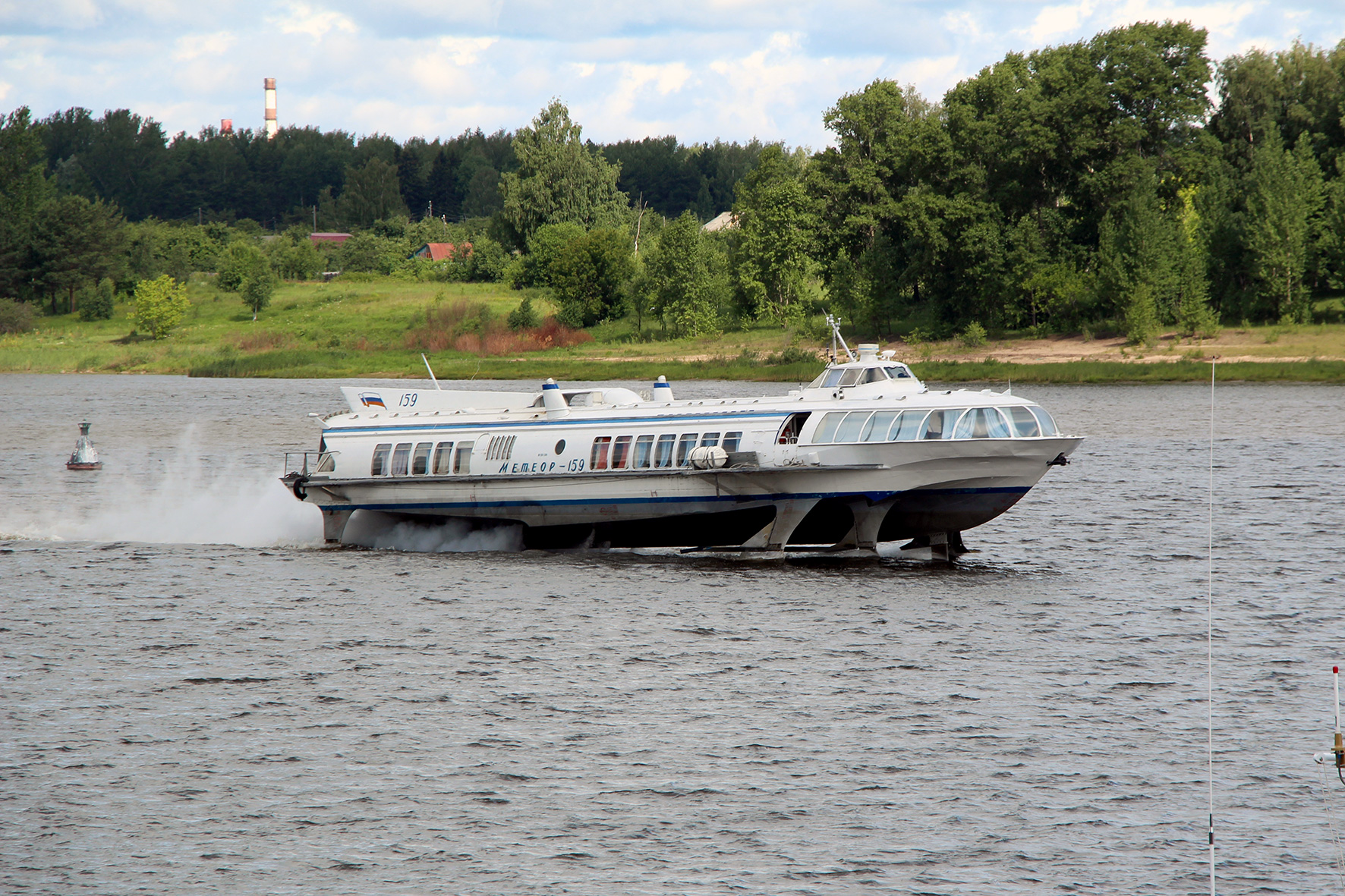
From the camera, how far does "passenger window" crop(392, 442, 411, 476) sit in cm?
3394

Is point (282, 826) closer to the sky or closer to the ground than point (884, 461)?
closer to the ground

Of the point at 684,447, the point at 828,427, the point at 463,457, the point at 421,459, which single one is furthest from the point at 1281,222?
the point at 421,459

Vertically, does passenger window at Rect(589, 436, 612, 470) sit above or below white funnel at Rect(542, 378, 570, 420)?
below

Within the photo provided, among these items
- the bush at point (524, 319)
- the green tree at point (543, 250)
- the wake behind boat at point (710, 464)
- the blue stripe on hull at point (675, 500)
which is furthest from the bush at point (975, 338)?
the blue stripe on hull at point (675, 500)

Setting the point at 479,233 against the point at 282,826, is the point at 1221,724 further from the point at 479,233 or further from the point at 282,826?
the point at 479,233

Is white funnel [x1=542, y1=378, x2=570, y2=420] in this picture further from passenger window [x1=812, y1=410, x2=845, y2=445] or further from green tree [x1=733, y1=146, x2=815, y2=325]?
green tree [x1=733, y1=146, x2=815, y2=325]

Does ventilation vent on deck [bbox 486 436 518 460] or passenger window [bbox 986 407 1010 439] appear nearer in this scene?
passenger window [bbox 986 407 1010 439]

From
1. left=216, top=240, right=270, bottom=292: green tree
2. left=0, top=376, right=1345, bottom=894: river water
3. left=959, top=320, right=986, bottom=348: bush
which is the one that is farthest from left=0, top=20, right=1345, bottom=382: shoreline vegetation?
left=0, top=376, right=1345, bottom=894: river water

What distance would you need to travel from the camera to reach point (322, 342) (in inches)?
4562

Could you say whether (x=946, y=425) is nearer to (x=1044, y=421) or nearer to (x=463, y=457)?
(x=1044, y=421)

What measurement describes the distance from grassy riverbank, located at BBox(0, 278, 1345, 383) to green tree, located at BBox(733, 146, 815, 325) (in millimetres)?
2849

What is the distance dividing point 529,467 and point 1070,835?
18334 mm

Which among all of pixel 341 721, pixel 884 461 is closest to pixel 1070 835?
pixel 341 721

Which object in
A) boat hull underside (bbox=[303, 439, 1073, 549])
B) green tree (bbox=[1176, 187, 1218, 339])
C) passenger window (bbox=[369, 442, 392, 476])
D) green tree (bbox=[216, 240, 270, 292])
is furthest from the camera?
green tree (bbox=[216, 240, 270, 292])
